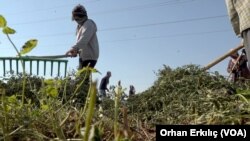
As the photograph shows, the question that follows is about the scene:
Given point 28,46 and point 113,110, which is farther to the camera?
point 113,110

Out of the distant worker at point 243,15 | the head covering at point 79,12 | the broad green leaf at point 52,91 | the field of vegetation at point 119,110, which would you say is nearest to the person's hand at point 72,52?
the head covering at point 79,12

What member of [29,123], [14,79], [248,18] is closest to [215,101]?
[29,123]

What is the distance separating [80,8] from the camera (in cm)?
463

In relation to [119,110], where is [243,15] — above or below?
above

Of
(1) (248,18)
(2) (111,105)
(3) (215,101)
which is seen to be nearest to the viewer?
(3) (215,101)

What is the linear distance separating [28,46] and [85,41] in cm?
338

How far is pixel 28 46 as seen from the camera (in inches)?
42.1

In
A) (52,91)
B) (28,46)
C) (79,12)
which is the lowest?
(52,91)

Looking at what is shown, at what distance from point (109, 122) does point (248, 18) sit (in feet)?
5.67

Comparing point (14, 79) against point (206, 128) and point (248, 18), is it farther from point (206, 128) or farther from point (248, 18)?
point (206, 128)

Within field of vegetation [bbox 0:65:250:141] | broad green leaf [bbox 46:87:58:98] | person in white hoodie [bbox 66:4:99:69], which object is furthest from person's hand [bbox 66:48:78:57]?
broad green leaf [bbox 46:87:58:98]

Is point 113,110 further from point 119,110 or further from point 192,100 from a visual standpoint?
point 192,100
